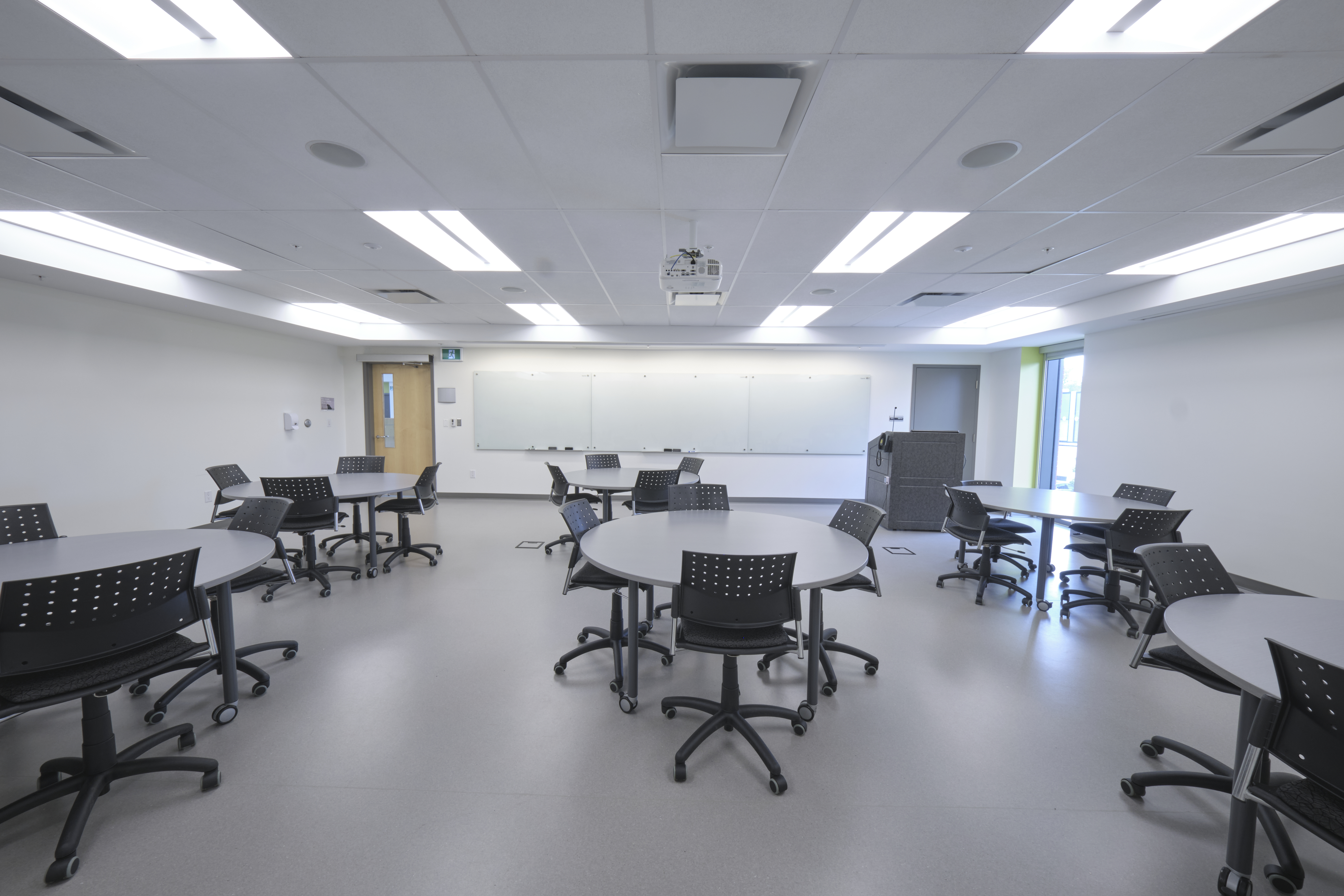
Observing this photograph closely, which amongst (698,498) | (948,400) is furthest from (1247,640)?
(948,400)

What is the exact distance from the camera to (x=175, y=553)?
6.48 feet

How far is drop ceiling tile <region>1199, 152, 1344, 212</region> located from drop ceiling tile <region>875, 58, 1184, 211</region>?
4.69ft

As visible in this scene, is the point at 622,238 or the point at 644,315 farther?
the point at 644,315

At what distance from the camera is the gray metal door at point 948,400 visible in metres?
8.12

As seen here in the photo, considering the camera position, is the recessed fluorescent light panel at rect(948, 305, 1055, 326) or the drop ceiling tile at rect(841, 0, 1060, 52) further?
the recessed fluorescent light panel at rect(948, 305, 1055, 326)

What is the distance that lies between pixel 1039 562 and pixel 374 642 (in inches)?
206

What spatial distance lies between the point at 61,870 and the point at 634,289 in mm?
4987

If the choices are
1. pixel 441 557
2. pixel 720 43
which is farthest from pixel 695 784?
pixel 441 557

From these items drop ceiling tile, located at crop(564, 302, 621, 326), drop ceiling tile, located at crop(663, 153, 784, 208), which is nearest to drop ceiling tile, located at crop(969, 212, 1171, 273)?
drop ceiling tile, located at crop(663, 153, 784, 208)

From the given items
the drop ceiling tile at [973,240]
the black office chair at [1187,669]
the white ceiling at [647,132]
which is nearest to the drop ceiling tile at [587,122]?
the white ceiling at [647,132]

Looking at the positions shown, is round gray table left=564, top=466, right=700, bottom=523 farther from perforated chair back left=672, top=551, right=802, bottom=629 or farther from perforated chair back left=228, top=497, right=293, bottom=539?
perforated chair back left=672, top=551, right=802, bottom=629

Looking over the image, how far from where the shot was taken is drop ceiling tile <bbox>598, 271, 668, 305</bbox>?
15.2 ft

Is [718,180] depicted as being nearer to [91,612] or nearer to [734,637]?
[734,637]

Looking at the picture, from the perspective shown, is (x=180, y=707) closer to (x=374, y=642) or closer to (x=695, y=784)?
(x=374, y=642)
